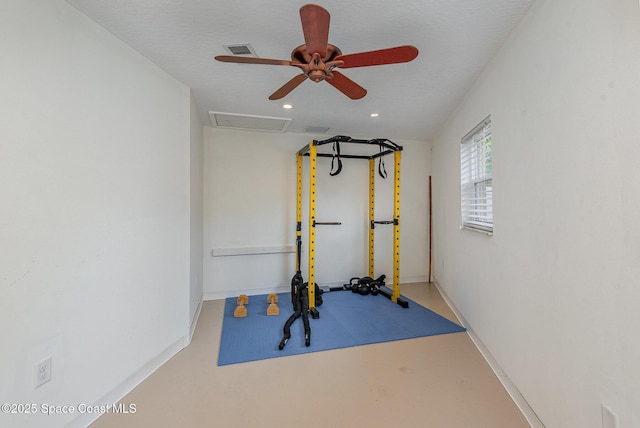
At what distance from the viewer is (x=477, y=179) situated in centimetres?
277

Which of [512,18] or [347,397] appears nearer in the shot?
[512,18]

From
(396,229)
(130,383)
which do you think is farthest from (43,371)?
(396,229)

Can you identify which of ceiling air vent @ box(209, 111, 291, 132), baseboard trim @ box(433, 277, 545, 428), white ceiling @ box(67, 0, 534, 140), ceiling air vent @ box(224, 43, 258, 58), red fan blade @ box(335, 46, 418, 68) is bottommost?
baseboard trim @ box(433, 277, 545, 428)

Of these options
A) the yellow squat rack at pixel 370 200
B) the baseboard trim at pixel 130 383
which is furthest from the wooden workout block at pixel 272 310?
the baseboard trim at pixel 130 383

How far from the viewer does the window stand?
2456 mm

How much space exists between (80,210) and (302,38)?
1.75 m

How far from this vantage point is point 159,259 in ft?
7.07

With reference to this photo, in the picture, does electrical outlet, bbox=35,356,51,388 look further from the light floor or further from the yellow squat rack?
the yellow squat rack

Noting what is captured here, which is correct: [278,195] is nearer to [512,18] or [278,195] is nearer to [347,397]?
[347,397]

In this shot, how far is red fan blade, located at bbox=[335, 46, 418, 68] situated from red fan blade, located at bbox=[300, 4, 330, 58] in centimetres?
13

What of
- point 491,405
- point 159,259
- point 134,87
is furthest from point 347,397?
point 134,87

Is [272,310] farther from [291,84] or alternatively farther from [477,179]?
[477,179]

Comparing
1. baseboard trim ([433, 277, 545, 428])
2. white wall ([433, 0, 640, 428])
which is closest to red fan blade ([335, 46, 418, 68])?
white wall ([433, 0, 640, 428])

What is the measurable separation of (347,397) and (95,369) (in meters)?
1.59
